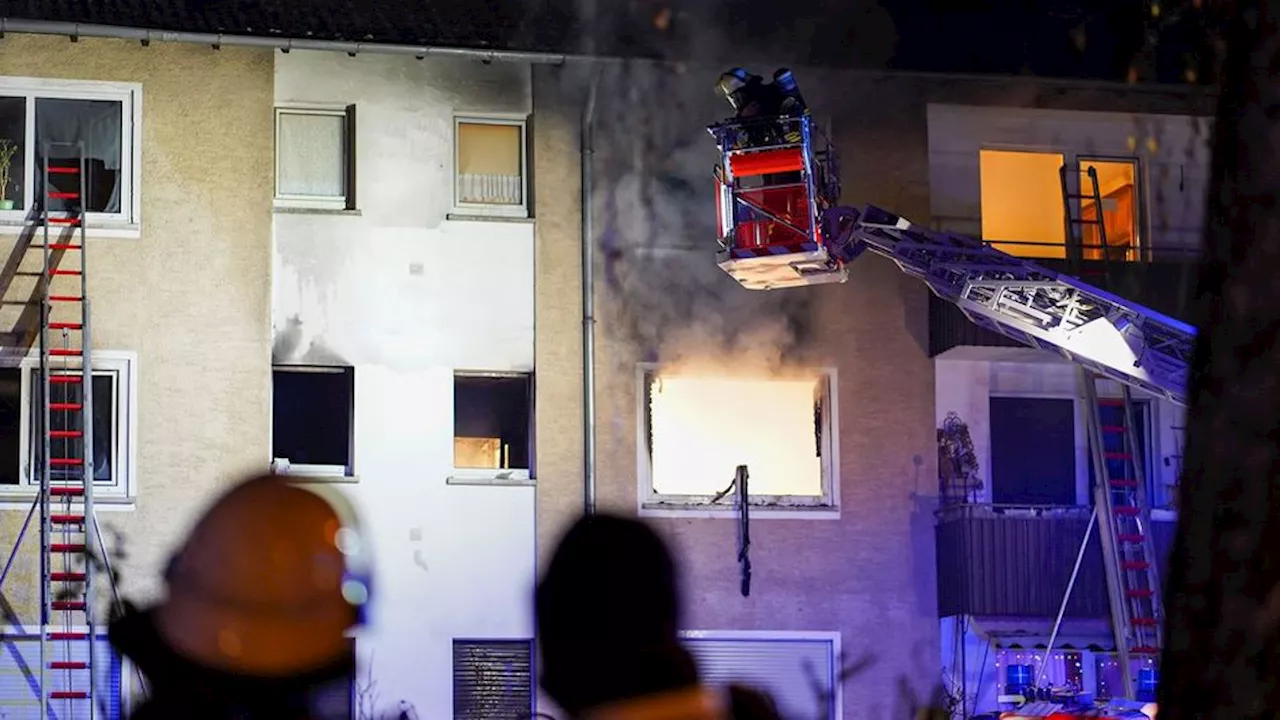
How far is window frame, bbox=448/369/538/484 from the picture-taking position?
18469 mm

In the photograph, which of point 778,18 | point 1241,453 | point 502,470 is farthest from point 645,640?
point 778,18

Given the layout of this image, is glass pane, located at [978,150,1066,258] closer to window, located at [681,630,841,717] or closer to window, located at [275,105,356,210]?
window, located at [681,630,841,717]

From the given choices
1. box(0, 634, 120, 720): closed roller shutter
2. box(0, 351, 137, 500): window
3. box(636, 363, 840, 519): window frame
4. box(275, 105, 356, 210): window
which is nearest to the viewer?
box(0, 634, 120, 720): closed roller shutter

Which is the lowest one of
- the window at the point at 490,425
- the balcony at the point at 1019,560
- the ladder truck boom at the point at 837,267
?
the balcony at the point at 1019,560

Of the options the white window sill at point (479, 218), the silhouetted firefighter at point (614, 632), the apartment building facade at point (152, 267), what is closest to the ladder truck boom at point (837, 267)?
the white window sill at point (479, 218)

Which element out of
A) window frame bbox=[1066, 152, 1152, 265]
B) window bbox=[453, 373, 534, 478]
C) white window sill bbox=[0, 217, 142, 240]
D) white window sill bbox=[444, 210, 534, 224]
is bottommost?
window bbox=[453, 373, 534, 478]

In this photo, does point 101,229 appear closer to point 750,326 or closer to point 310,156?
point 310,156

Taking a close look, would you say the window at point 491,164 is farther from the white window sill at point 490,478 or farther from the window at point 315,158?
the white window sill at point 490,478

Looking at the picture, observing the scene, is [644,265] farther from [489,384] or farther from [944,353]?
[944,353]

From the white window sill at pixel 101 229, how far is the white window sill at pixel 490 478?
3.88 metres

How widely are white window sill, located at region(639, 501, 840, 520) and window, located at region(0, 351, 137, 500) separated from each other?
5109 mm

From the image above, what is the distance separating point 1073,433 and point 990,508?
1820 millimetres

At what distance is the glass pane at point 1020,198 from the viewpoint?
800 inches

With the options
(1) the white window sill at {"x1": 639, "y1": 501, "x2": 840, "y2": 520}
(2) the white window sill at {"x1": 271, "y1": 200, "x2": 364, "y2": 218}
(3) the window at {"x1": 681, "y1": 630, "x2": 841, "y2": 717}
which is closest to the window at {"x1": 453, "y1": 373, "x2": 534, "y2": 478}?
(1) the white window sill at {"x1": 639, "y1": 501, "x2": 840, "y2": 520}
